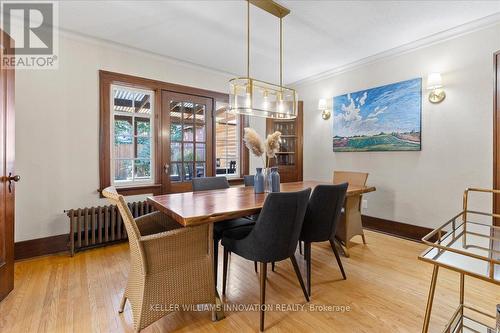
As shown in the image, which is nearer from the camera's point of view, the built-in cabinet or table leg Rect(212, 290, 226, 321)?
table leg Rect(212, 290, 226, 321)

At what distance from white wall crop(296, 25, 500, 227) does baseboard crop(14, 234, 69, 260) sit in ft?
13.4

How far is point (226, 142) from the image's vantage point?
4.36 metres

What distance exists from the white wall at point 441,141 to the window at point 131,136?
3.14 m

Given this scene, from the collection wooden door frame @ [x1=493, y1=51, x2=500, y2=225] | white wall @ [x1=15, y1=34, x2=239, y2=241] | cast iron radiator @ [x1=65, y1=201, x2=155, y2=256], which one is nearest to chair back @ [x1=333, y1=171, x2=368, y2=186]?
wooden door frame @ [x1=493, y1=51, x2=500, y2=225]

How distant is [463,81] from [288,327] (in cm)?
323

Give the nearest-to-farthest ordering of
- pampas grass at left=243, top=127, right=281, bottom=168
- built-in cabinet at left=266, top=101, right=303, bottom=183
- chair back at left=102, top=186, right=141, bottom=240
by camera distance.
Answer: chair back at left=102, top=186, right=141, bottom=240
pampas grass at left=243, top=127, right=281, bottom=168
built-in cabinet at left=266, top=101, right=303, bottom=183

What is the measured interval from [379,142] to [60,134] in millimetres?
4160

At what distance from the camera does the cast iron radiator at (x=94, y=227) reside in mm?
2748

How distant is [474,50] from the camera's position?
2697 millimetres

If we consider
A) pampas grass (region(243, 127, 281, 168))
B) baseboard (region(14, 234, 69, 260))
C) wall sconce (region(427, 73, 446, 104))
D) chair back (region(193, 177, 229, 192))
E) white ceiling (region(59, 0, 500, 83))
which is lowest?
baseboard (region(14, 234, 69, 260))

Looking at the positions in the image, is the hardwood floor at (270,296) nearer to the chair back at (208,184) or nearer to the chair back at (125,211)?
the chair back at (125,211)

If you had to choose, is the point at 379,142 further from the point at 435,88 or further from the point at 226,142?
the point at 226,142

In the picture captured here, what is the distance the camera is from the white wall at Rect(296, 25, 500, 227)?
265 centimetres

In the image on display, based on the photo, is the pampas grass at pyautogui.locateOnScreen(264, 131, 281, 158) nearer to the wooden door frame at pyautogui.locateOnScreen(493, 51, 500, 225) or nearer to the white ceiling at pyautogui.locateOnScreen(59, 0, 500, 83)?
the white ceiling at pyautogui.locateOnScreen(59, 0, 500, 83)
